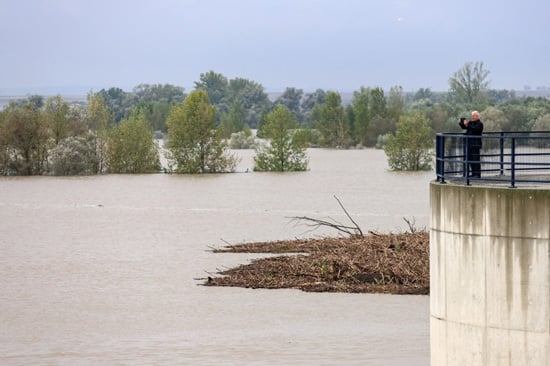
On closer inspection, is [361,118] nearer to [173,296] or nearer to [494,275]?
[173,296]

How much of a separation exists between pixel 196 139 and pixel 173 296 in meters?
53.9

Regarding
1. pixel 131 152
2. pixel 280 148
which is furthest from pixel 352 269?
pixel 280 148

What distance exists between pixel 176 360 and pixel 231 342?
2.01 metres

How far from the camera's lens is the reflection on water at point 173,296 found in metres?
21.6

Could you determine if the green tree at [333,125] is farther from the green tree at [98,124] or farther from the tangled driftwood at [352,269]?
the tangled driftwood at [352,269]

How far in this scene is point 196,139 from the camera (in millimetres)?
81688

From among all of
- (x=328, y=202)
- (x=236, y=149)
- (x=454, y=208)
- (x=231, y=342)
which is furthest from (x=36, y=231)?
(x=236, y=149)

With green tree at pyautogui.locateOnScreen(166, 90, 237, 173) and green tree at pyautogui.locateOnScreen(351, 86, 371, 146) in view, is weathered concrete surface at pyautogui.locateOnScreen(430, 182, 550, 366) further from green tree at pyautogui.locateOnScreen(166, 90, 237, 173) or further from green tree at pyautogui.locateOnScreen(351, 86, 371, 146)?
green tree at pyautogui.locateOnScreen(351, 86, 371, 146)

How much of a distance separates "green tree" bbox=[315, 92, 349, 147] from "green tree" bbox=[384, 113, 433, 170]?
117 ft

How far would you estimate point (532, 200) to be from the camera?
1342cm

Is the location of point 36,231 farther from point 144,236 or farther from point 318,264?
point 318,264

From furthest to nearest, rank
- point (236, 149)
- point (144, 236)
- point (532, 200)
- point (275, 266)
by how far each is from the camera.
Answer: point (236, 149) < point (144, 236) < point (275, 266) < point (532, 200)

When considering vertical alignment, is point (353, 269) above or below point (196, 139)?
below

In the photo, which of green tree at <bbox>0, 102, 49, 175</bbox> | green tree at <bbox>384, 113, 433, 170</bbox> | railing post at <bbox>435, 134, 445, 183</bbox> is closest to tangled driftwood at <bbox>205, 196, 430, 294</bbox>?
railing post at <bbox>435, 134, 445, 183</bbox>
